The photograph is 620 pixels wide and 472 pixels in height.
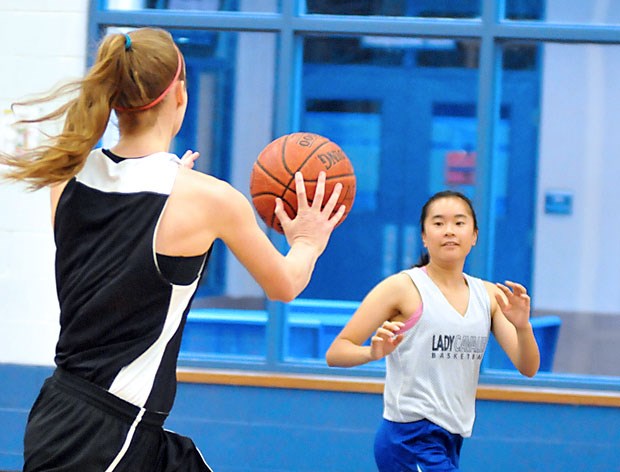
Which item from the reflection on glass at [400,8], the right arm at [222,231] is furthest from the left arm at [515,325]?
the reflection on glass at [400,8]

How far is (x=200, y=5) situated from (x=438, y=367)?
2.96m

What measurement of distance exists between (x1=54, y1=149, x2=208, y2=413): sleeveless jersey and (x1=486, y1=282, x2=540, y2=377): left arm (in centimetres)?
160

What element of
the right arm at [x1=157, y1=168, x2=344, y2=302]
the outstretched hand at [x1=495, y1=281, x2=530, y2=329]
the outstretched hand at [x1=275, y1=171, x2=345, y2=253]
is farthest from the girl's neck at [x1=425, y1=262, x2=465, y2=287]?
the right arm at [x1=157, y1=168, x2=344, y2=302]

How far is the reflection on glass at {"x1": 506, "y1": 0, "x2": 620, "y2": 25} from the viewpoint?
18.9ft

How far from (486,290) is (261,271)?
182 centimetres

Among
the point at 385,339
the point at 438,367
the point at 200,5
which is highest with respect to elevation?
the point at 200,5

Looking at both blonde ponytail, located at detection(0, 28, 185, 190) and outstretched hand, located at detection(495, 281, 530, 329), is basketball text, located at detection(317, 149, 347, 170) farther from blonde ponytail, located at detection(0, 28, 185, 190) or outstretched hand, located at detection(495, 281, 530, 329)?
blonde ponytail, located at detection(0, 28, 185, 190)

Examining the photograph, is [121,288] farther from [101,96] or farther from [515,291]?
[515,291]

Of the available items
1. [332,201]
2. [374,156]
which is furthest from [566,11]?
[332,201]

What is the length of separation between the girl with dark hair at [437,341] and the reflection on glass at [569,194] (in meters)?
1.87

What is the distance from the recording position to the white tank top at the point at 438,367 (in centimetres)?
378

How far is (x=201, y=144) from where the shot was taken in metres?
6.07

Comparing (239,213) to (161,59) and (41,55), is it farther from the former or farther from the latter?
(41,55)

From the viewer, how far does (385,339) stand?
3512 mm
